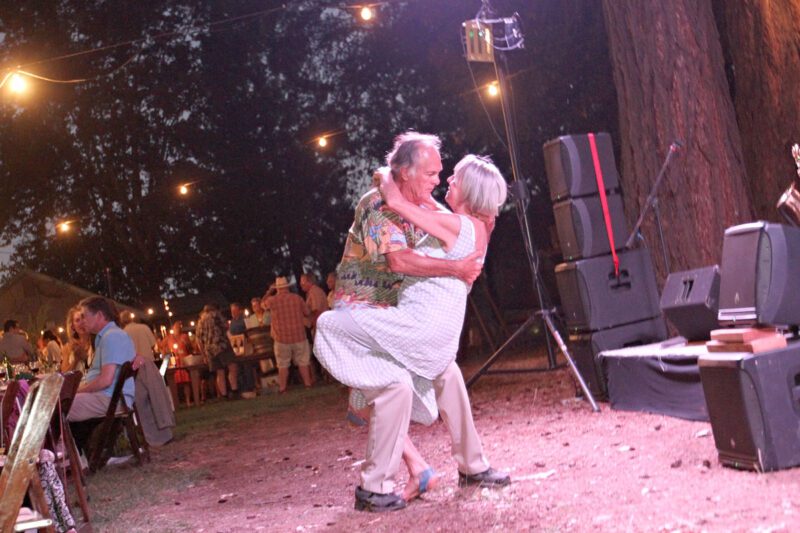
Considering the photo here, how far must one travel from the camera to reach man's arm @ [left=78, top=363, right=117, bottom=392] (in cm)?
842

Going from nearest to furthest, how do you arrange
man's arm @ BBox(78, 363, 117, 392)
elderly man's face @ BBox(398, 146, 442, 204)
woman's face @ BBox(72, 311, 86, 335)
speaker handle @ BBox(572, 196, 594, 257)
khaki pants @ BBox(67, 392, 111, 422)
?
elderly man's face @ BBox(398, 146, 442, 204) → speaker handle @ BBox(572, 196, 594, 257) → khaki pants @ BBox(67, 392, 111, 422) → man's arm @ BBox(78, 363, 117, 392) → woman's face @ BBox(72, 311, 86, 335)

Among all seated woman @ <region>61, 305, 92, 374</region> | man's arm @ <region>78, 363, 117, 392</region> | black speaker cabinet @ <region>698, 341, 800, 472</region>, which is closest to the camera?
black speaker cabinet @ <region>698, 341, 800, 472</region>

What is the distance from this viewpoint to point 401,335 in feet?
16.6

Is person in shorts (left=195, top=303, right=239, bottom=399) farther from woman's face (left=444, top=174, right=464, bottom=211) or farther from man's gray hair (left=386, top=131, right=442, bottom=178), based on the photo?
man's gray hair (left=386, top=131, right=442, bottom=178)

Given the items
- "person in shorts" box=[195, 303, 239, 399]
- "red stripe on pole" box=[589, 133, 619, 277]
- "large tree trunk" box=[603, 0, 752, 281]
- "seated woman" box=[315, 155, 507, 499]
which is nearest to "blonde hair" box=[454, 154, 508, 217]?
"seated woman" box=[315, 155, 507, 499]

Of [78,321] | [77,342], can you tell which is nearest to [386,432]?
[78,321]

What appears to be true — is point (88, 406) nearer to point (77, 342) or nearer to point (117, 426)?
point (117, 426)

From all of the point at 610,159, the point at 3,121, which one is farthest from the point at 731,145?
the point at 3,121

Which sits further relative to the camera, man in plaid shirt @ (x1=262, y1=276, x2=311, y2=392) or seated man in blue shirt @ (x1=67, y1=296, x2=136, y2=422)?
man in plaid shirt @ (x1=262, y1=276, x2=311, y2=392)

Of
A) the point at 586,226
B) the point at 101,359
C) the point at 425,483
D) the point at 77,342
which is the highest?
the point at 586,226

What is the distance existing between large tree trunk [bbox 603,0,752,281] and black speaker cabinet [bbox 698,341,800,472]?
399 centimetres

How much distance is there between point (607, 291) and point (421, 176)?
3.42m

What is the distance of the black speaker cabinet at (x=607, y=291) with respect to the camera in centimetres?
808

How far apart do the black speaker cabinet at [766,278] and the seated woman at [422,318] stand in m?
1.23
